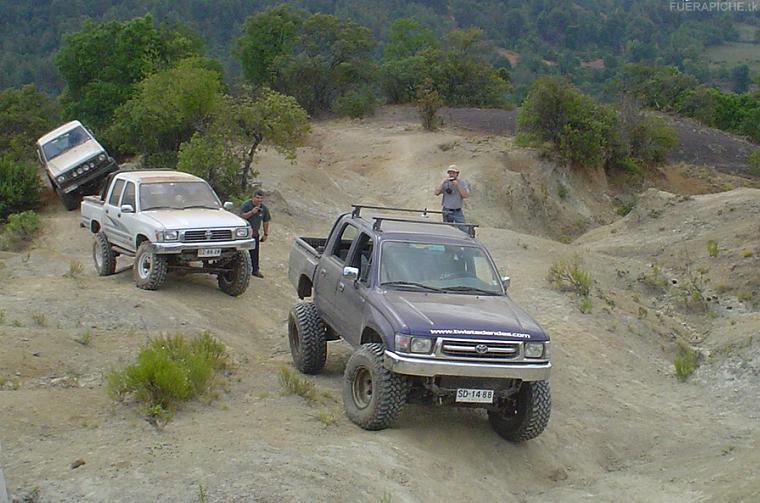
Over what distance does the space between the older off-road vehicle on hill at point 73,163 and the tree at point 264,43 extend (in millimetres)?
23581

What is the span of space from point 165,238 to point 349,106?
30.8m

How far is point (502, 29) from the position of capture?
126438 millimetres

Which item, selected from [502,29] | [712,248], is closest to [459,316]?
[712,248]

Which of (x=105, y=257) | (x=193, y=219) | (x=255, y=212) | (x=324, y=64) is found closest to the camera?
(x=193, y=219)

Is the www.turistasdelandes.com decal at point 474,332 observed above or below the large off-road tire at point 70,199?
above

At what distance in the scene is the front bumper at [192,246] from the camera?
42.4ft

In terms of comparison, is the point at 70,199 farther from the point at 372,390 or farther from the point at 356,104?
the point at 356,104

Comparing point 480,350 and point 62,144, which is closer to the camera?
point 480,350

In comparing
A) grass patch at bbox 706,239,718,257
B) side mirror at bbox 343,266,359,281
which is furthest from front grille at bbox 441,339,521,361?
grass patch at bbox 706,239,718,257

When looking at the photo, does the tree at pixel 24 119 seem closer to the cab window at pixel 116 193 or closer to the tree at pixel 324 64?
the tree at pixel 324 64

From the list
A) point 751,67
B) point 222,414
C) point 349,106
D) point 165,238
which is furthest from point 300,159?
point 751,67

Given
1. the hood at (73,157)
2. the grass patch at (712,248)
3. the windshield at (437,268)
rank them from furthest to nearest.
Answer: the hood at (73,157) < the grass patch at (712,248) < the windshield at (437,268)

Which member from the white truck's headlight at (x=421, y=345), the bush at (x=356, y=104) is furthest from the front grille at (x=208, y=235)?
the bush at (x=356, y=104)

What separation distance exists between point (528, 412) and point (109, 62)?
29339 millimetres
